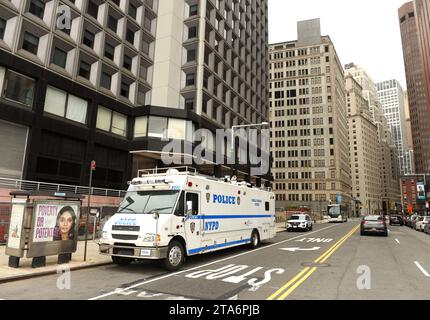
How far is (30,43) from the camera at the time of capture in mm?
22828

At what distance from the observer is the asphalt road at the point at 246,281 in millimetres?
7211

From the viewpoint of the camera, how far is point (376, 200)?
17562cm

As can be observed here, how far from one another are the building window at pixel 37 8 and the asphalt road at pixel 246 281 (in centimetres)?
2126

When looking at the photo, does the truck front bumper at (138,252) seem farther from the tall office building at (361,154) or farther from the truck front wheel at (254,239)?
the tall office building at (361,154)

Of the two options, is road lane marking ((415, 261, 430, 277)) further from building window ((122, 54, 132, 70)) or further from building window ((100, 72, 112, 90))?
building window ((122, 54, 132, 70))

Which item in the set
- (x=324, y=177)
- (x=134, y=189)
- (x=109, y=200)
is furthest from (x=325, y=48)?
(x=134, y=189)

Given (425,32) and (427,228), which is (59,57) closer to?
(427,228)

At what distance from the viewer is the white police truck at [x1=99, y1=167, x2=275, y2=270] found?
984cm

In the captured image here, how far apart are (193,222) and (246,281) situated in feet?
10.9

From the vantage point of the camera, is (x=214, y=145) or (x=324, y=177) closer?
(x=214, y=145)

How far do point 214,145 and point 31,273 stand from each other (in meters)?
27.8

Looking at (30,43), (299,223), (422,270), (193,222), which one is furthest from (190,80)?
(422,270)

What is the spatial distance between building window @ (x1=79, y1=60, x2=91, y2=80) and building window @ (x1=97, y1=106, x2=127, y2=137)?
282 cm
